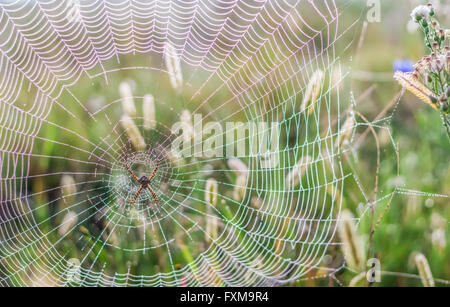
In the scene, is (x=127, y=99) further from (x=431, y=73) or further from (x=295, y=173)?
(x=431, y=73)

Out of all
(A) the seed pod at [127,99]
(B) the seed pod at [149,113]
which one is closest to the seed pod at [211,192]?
(B) the seed pod at [149,113]

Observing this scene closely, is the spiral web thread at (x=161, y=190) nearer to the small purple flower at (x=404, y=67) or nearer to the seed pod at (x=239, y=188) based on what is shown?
the seed pod at (x=239, y=188)

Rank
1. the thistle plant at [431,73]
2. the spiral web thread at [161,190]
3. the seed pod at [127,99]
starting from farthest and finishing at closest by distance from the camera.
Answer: the seed pod at [127,99] < the spiral web thread at [161,190] < the thistle plant at [431,73]

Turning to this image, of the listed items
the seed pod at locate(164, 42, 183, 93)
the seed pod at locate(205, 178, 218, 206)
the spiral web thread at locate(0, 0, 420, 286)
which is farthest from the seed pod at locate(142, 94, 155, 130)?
the seed pod at locate(205, 178, 218, 206)

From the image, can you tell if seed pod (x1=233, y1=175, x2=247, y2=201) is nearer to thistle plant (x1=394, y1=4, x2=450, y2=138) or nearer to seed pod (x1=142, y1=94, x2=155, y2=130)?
seed pod (x1=142, y1=94, x2=155, y2=130)

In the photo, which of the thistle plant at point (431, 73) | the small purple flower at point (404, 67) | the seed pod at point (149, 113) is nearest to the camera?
the thistle plant at point (431, 73)

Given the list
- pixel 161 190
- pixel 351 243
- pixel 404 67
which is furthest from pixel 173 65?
pixel 351 243
